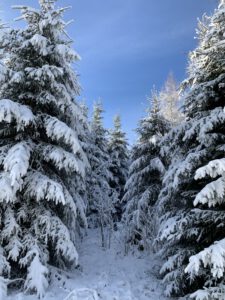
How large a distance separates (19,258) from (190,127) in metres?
6.58

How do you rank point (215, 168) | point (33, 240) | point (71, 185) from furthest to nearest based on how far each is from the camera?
point (71, 185), point (33, 240), point (215, 168)

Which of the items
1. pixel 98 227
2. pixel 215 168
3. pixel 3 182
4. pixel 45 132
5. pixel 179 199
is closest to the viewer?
pixel 215 168

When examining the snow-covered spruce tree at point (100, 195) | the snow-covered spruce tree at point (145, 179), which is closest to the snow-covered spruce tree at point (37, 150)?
the snow-covered spruce tree at point (145, 179)

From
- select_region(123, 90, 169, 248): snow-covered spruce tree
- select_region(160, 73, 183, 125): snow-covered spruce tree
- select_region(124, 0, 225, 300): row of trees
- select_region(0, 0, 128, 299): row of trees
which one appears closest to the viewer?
select_region(124, 0, 225, 300): row of trees

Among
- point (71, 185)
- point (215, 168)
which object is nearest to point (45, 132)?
point (71, 185)

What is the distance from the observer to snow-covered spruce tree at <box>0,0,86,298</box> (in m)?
9.91

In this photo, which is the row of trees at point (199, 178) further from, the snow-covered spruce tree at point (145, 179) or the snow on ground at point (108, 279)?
the snow-covered spruce tree at point (145, 179)

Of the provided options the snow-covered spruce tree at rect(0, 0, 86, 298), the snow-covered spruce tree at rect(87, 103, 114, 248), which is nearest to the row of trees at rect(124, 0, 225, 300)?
the snow-covered spruce tree at rect(0, 0, 86, 298)

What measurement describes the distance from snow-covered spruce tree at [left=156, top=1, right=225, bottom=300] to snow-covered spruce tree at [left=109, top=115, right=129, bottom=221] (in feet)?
52.2

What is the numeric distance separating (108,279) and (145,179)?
23.1 ft

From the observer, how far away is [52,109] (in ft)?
40.9

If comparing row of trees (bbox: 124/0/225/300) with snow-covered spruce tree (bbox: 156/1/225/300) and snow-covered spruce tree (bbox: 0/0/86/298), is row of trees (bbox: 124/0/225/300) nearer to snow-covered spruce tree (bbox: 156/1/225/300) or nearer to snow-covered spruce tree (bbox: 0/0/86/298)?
snow-covered spruce tree (bbox: 156/1/225/300)

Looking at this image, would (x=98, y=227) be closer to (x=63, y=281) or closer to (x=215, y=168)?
(x=63, y=281)

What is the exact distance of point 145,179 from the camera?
18.2 m
